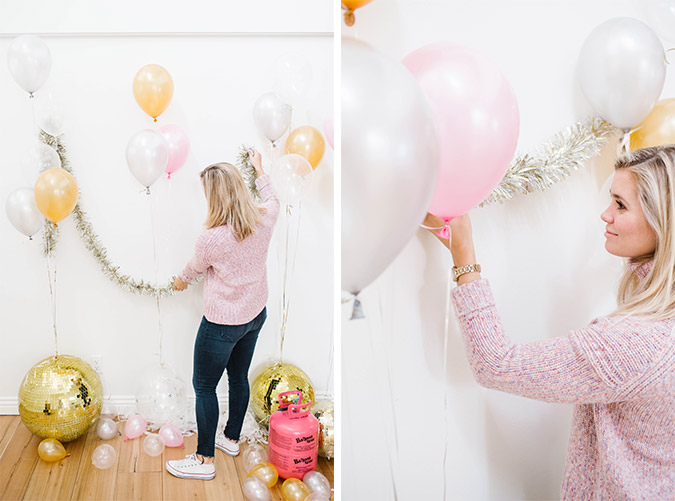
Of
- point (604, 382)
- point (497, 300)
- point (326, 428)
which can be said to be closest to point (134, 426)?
point (326, 428)

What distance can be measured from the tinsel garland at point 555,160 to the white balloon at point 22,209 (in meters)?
1.06

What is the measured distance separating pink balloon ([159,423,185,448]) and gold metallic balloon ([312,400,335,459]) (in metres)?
0.42

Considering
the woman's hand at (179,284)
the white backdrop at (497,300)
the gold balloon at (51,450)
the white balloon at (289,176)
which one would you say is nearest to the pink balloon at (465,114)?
the white backdrop at (497,300)

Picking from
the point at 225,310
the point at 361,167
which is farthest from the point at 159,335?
the point at 361,167

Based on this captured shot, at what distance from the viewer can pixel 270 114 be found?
1.43m

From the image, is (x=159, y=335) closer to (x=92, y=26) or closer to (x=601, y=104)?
(x=92, y=26)

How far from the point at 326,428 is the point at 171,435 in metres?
0.46

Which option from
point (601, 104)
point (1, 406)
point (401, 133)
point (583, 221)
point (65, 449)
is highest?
point (601, 104)

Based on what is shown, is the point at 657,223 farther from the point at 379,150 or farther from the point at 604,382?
the point at 379,150

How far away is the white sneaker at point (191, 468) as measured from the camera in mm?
1430

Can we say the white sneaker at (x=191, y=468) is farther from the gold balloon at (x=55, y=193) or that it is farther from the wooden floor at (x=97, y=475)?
the gold balloon at (x=55, y=193)

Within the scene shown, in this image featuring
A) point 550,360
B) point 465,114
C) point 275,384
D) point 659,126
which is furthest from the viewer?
point 275,384

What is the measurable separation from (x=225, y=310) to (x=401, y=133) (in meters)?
1.00

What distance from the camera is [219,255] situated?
141 centimetres
